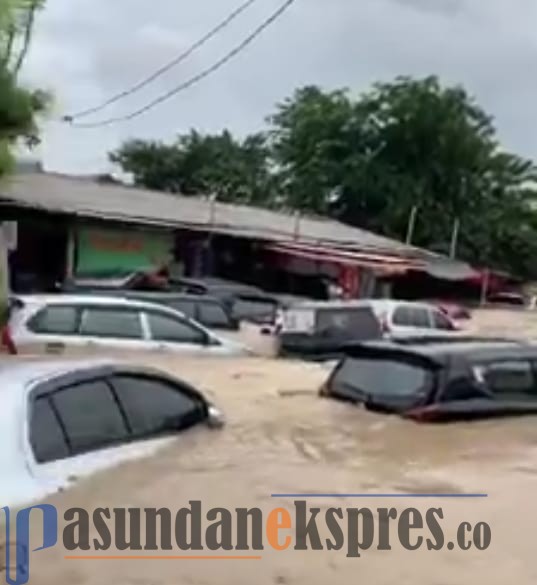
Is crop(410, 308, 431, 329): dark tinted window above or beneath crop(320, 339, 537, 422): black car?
beneath

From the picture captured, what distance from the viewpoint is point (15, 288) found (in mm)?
25438

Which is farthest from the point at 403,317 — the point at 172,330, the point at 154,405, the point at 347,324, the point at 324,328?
the point at 154,405

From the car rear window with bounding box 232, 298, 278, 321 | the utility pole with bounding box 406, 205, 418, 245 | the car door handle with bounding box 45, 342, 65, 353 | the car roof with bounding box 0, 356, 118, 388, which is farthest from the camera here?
the utility pole with bounding box 406, 205, 418, 245

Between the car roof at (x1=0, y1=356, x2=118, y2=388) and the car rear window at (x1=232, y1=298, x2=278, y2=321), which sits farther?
the car rear window at (x1=232, y1=298, x2=278, y2=321)

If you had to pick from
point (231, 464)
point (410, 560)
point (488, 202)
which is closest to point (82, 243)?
point (231, 464)

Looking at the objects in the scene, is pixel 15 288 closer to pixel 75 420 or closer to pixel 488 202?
pixel 75 420

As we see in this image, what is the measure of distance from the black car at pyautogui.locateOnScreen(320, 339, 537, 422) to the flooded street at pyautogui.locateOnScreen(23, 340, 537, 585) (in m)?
0.13

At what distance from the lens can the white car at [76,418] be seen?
548cm

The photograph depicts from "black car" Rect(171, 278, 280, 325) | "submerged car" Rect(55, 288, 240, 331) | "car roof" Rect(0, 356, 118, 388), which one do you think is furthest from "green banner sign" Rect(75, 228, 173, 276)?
"car roof" Rect(0, 356, 118, 388)

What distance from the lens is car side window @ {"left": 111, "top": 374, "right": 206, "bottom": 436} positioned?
6.68 m

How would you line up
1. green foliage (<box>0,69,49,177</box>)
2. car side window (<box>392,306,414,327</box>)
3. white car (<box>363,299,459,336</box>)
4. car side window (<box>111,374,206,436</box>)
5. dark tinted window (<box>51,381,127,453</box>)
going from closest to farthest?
dark tinted window (<box>51,381,127,453</box>) < car side window (<box>111,374,206,436</box>) < green foliage (<box>0,69,49,177</box>) < white car (<box>363,299,459,336</box>) < car side window (<box>392,306,414,327</box>)

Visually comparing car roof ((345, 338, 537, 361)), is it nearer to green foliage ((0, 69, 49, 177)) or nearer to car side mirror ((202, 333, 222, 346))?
green foliage ((0, 69, 49, 177))

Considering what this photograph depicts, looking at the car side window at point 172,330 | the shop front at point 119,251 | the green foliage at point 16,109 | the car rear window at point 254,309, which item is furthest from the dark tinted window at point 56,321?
the shop front at point 119,251

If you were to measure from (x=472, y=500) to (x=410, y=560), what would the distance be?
149 cm
